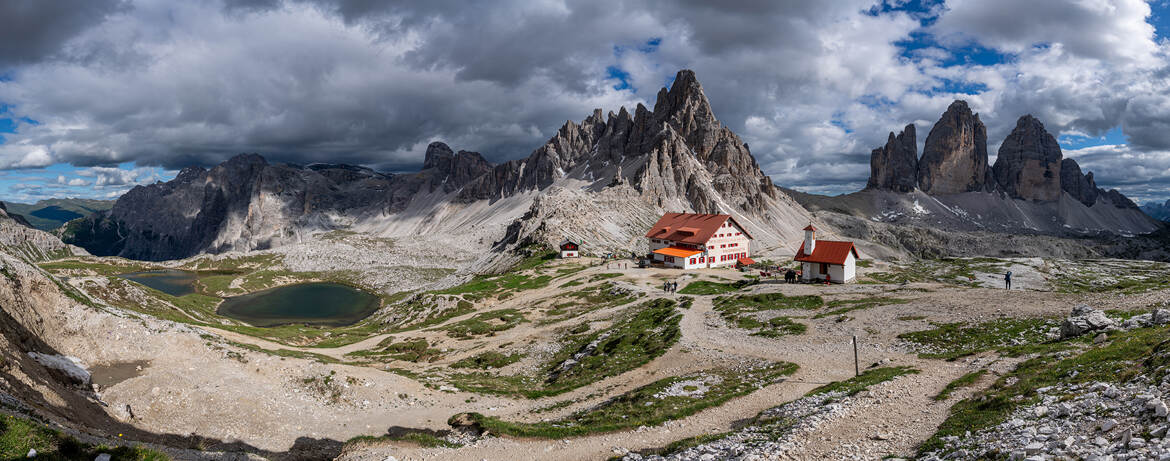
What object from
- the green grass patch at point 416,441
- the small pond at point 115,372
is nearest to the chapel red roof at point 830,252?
the green grass patch at point 416,441

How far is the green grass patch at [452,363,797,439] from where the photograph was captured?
2311 centimetres

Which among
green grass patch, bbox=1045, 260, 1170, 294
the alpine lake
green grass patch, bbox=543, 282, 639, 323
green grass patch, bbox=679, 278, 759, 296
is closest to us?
green grass patch, bbox=543, 282, 639, 323

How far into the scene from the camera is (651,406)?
25750mm

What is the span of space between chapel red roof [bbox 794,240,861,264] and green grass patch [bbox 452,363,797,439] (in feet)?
134

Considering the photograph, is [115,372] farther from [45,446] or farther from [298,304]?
[298,304]

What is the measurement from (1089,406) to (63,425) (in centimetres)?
3254

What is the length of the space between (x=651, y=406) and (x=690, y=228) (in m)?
77.8

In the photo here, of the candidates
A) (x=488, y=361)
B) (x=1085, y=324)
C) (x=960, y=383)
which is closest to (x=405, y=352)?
(x=488, y=361)

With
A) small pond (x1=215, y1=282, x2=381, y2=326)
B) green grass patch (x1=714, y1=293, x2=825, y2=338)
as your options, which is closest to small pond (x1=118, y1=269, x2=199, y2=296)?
small pond (x1=215, y1=282, x2=381, y2=326)

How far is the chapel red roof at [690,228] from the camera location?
3782 inches

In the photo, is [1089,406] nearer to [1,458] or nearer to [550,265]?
[1,458]

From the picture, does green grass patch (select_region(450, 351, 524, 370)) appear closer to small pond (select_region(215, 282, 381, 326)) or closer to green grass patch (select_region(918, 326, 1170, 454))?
green grass patch (select_region(918, 326, 1170, 454))

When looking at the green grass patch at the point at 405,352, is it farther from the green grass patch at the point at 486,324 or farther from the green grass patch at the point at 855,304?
the green grass patch at the point at 855,304

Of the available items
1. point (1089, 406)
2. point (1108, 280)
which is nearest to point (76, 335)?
point (1089, 406)
